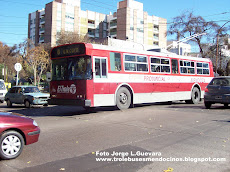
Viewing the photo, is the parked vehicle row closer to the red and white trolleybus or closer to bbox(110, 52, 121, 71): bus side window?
the red and white trolleybus

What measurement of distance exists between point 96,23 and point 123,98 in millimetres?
71243

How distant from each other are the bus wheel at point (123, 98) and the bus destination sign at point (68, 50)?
110 inches

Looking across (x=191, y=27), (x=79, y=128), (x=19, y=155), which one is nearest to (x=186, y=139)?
(x=79, y=128)

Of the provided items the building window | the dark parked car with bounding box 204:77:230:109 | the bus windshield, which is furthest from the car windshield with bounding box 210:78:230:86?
the bus windshield

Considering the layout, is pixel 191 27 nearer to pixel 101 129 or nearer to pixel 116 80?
pixel 116 80

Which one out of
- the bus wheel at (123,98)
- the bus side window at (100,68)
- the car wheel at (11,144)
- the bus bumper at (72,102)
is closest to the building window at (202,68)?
the bus wheel at (123,98)

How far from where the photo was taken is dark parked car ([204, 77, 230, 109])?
12266mm

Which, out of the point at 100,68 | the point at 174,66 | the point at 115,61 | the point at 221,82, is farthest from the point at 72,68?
the point at 221,82

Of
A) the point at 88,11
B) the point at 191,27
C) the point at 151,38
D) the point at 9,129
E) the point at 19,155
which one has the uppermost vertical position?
the point at 88,11

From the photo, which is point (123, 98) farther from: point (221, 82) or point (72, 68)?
point (221, 82)

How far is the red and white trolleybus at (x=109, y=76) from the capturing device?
10438 millimetres

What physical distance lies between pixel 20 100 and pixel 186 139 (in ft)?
42.6

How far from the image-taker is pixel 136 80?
12.6 meters

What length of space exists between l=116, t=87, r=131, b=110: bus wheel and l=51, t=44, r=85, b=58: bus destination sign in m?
2.78
